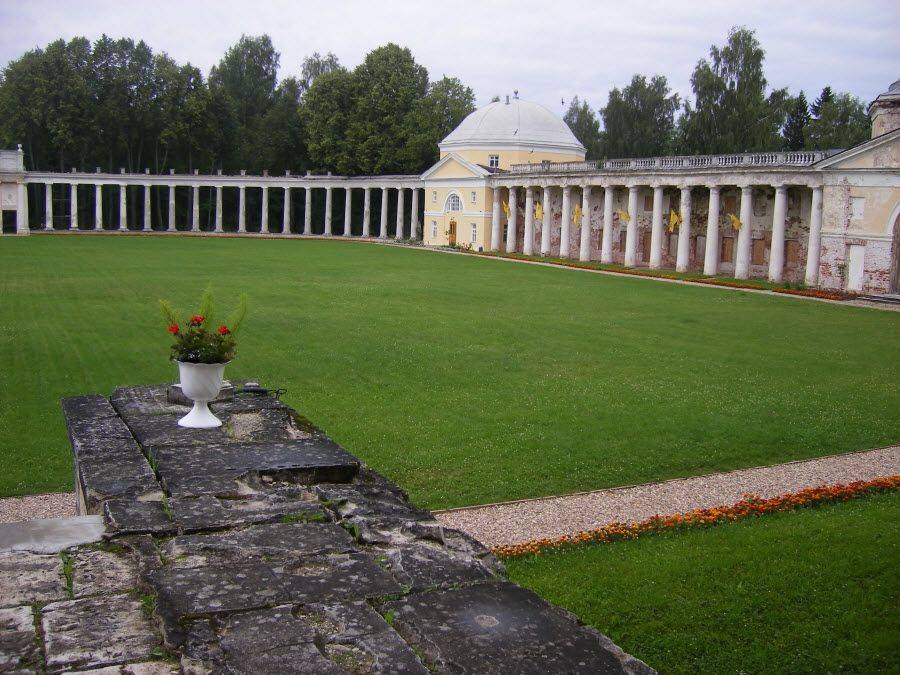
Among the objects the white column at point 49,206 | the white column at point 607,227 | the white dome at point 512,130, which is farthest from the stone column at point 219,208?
the white column at point 607,227

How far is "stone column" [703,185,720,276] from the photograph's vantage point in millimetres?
57844

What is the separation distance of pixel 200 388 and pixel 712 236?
51.9m

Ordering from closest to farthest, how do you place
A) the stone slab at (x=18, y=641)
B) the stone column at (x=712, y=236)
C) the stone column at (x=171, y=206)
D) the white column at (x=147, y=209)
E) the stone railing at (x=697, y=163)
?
1. the stone slab at (x=18, y=641)
2. the stone railing at (x=697, y=163)
3. the stone column at (x=712, y=236)
4. the white column at (x=147, y=209)
5. the stone column at (x=171, y=206)

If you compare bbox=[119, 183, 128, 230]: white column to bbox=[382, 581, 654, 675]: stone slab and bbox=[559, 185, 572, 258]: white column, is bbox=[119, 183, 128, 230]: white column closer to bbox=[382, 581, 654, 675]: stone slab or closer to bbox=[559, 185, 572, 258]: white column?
bbox=[559, 185, 572, 258]: white column

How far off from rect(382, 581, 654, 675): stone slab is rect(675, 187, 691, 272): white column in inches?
2215

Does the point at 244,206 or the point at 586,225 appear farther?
the point at 244,206

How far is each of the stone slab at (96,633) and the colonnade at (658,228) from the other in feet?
166

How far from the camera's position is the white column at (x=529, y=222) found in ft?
245

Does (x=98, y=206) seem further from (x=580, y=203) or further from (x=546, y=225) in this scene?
(x=580, y=203)

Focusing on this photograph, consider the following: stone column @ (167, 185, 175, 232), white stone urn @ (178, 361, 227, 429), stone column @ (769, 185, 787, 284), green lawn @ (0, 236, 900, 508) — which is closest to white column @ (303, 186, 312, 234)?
stone column @ (167, 185, 175, 232)

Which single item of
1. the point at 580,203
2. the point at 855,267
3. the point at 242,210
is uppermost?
the point at 580,203

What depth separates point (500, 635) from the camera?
6008 mm

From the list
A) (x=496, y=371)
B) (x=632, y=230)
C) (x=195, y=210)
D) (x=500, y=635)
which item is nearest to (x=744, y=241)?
→ (x=632, y=230)

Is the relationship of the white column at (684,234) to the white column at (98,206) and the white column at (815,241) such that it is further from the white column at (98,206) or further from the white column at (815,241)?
the white column at (98,206)
